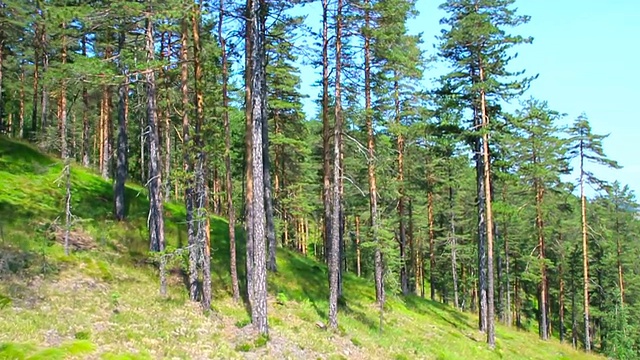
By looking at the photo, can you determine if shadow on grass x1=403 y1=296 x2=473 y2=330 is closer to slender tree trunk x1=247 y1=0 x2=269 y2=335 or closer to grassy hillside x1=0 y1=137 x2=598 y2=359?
grassy hillside x1=0 y1=137 x2=598 y2=359

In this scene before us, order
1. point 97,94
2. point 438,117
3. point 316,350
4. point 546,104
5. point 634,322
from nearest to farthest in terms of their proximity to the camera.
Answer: point 316,350, point 438,117, point 97,94, point 546,104, point 634,322

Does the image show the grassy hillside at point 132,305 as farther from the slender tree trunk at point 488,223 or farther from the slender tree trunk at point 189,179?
the slender tree trunk at point 488,223

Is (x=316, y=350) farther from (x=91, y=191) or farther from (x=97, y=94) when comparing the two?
(x=97, y=94)

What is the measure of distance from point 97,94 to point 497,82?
25.1 metres

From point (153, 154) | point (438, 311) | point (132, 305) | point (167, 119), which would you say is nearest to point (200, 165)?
point (153, 154)

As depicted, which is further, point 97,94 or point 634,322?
point 634,322

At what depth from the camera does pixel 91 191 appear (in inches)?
880

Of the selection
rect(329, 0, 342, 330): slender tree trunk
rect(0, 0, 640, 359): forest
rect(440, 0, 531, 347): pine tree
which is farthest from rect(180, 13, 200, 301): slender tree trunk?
rect(440, 0, 531, 347): pine tree

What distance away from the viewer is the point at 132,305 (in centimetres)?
1410

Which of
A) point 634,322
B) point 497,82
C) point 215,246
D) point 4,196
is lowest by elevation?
point 634,322

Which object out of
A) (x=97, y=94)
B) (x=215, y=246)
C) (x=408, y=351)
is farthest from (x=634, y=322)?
(x=97, y=94)

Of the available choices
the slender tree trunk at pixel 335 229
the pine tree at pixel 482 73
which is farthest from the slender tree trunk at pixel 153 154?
the pine tree at pixel 482 73

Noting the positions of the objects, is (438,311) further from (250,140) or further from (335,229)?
(250,140)

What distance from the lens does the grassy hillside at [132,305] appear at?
11.3 meters
